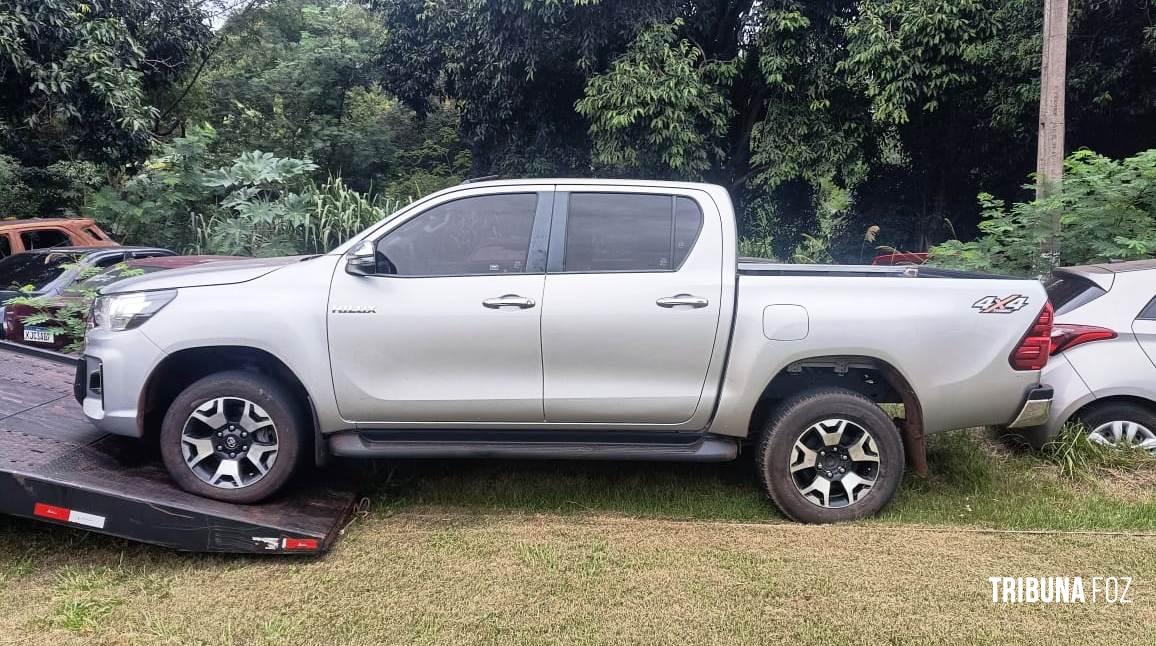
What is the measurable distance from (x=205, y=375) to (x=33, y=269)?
15.7ft

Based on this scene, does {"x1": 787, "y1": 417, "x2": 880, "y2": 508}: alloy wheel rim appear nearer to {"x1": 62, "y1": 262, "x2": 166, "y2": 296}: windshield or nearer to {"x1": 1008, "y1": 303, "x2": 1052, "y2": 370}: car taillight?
{"x1": 1008, "y1": 303, "x2": 1052, "y2": 370}: car taillight

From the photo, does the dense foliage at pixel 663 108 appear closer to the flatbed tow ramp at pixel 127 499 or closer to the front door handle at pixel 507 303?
the front door handle at pixel 507 303

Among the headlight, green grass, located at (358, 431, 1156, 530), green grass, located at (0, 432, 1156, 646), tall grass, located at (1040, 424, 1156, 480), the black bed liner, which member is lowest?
green grass, located at (0, 432, 1156, 646)

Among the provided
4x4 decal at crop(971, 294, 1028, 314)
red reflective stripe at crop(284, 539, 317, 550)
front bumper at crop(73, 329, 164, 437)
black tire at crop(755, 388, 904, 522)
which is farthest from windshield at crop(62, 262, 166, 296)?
4x4 decal at crop(971, 294, 1028, 314)

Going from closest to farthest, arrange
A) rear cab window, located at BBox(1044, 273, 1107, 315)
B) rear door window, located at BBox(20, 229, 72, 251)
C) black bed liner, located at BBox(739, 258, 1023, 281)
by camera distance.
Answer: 1. black bed liner, located at BBox(739, 258, 1023, 281)
2. rear cab window, located at BBox(1044, 273, 1107, 315)
3. rear door window, located at BBox(20, 229, 72, 251)

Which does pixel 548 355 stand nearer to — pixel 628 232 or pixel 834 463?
pixel 628 232

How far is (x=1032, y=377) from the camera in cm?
409

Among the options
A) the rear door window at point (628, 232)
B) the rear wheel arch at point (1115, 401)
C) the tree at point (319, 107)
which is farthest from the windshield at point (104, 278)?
the tree at point (319, 107)

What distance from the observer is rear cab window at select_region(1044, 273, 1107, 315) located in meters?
4.98

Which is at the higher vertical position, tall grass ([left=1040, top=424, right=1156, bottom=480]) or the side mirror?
the side mirror

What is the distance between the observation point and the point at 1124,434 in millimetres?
4824

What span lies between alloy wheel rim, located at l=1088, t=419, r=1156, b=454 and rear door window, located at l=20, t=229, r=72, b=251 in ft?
34.8

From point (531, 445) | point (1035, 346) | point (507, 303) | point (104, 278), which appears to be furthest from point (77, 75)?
point (1035, 346)

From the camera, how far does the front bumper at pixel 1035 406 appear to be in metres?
4.10
